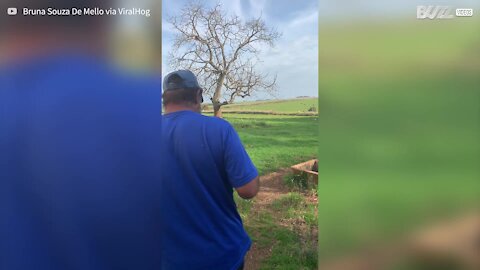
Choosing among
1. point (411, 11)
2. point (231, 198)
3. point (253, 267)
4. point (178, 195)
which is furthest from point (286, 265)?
point (411, 11)

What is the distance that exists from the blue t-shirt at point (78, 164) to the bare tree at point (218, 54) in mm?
295

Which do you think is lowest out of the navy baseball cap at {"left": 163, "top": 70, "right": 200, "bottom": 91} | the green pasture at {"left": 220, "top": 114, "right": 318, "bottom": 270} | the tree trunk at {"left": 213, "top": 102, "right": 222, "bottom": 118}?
the green pasture at {"left": 220, "top": 114, "right": 318, "bottom": 270}

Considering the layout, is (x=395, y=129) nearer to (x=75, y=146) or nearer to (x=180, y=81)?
(x=180, y=81)

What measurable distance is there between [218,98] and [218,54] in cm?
24

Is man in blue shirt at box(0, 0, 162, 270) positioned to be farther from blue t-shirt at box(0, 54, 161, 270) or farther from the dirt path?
the dirt path

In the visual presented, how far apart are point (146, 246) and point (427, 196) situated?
5.09 feet

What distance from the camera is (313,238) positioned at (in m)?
2.39

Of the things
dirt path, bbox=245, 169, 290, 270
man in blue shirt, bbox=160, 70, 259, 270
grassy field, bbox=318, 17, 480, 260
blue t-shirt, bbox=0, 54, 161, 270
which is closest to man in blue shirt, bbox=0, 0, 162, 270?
blue t-shirt, bbox=0, 54, 161, 270

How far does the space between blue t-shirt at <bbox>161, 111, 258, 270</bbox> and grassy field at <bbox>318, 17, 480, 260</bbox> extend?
462mm

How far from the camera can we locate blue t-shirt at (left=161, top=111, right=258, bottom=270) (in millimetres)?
2379

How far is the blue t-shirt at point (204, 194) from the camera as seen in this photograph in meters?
2.38

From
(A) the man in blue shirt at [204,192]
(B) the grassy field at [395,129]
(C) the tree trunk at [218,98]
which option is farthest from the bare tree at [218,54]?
(B) the grassy field at [395,129]

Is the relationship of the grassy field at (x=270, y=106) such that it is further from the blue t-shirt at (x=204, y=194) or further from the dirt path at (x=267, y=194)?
the dirt path at (x=267, y=194)

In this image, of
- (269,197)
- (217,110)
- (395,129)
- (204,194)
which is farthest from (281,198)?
(395,129)
